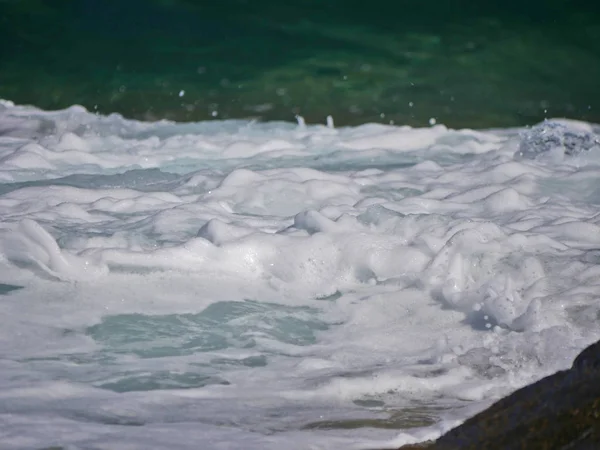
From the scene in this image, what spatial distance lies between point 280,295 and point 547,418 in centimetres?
217

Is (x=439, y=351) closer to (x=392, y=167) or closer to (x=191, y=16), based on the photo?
(x=392, y=167)

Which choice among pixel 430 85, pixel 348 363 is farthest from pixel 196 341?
pixel 430 85

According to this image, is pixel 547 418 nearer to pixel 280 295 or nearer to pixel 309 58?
pixel 280 295

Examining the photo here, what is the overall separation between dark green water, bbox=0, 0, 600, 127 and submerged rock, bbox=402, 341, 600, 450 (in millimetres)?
7626

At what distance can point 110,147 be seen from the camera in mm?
8211

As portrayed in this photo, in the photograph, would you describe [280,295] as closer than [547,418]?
No

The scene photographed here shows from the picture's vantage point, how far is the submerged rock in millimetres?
2033

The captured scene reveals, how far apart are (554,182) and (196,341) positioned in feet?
13.3

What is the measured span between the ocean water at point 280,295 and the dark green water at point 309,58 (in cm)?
266

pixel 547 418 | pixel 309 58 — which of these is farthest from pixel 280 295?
pixel 309 58

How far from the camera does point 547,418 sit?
2104mm

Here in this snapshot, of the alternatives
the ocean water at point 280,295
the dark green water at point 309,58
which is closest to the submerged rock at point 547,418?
the ocean water at point 280,295

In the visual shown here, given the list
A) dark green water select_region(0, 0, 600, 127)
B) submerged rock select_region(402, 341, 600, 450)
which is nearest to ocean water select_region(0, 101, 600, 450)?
submerged rock select_region(402, 341, 600, 450)

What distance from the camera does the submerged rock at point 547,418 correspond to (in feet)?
6.67
